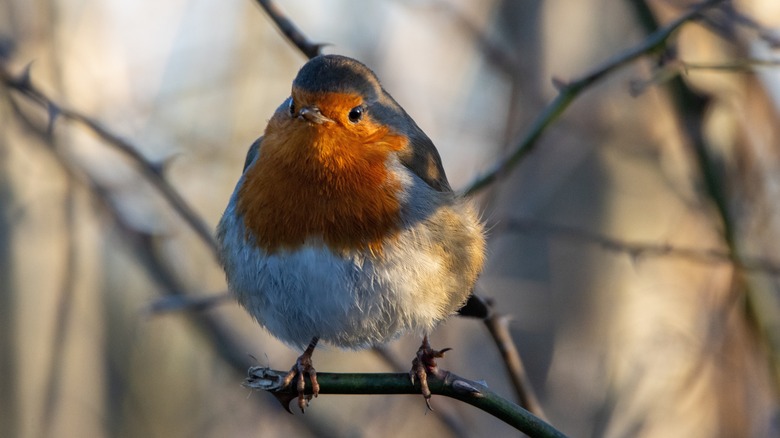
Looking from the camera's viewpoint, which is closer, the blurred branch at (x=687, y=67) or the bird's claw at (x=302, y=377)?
the bird's claw at (x=302, y=377)

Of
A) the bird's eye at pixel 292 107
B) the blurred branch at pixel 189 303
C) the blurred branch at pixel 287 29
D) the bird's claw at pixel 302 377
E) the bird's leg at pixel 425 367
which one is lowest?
the blurred branch at pixel 189 303

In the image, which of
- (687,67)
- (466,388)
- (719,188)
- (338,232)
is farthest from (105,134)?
(719,188)

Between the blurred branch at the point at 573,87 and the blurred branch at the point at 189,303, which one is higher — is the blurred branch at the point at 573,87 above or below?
above

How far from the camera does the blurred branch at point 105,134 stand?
10.7 feet

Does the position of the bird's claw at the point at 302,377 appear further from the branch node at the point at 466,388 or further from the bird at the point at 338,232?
the branch node at the point at 466,388

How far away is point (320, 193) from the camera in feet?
9.76

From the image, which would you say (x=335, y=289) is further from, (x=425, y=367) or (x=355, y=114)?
(x=355, y=114)

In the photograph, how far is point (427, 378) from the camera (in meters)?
2.64

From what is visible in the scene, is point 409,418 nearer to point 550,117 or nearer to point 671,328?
point 671,328

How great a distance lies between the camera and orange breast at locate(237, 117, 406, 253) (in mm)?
2955

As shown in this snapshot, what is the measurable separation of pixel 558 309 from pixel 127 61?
121 inches

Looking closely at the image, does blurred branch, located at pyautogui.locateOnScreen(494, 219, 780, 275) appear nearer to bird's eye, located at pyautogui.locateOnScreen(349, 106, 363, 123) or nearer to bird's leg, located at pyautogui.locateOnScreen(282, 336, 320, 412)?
bird's eye, located at pyautogui.locateOnScreen(349, 106, 363, 123)

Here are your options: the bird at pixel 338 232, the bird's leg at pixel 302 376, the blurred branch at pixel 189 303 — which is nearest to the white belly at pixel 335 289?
the bird at pixel 338 232

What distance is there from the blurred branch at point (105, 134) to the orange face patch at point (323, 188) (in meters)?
0.53
